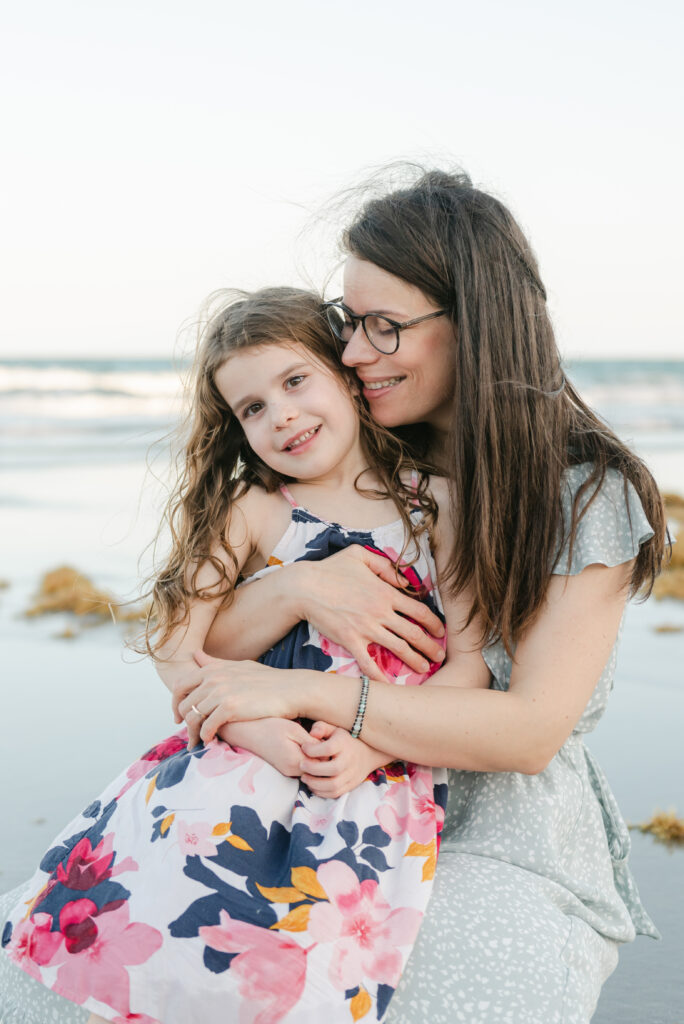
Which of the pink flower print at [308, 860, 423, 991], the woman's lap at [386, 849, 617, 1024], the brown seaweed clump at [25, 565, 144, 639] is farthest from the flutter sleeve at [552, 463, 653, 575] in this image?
the brown seaweed clump at [25, 565, 144, 639]

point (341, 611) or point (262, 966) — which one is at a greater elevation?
point (341, 611)

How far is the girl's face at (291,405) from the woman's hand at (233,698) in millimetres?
649

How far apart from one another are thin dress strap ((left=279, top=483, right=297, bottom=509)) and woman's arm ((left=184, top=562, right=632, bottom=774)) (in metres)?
0.61

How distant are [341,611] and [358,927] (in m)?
0.74

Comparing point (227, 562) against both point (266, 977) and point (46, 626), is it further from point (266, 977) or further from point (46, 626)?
point (46, 626)

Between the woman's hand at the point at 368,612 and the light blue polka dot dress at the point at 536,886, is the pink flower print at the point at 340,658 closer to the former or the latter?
the woman's hand at the point at 368,612

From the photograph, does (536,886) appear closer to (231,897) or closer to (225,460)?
(231,897)

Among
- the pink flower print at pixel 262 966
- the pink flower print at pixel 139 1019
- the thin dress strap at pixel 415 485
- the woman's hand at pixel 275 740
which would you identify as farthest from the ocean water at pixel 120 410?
the pink flower print at pixel 139 1019

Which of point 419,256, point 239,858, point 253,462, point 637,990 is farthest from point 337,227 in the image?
point 637,990

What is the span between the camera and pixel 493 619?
8.37 feet

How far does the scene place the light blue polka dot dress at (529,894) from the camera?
2.19 metres

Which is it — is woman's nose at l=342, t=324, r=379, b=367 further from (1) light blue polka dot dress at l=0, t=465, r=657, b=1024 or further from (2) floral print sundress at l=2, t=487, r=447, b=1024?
(2) floral print sundress at l=2, t=487, r=447, b=1024

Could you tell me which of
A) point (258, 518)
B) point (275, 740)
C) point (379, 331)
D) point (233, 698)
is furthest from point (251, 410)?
point (275, 740)

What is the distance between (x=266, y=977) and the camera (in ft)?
6.48
